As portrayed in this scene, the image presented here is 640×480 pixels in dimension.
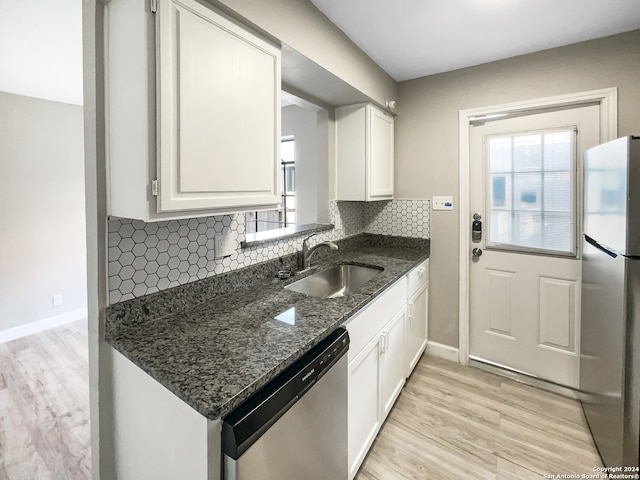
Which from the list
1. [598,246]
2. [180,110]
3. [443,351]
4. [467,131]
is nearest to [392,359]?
[443,351]

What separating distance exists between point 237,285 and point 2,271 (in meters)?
2.93

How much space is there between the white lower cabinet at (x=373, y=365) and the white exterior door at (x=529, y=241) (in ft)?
3.05

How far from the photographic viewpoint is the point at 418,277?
7.80 ft

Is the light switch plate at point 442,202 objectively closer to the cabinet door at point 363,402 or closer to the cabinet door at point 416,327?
the cabinet door at point 416,327

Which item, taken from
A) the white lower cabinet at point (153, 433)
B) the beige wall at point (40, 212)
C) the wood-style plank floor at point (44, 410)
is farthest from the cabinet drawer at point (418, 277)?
the beige wall at point (40, 212)

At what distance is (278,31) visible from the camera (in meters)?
1.38

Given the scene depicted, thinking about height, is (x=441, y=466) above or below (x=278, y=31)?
below

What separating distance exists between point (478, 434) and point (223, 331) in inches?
64.5

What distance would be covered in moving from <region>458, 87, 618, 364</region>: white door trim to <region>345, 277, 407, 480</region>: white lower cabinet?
2.57 ft

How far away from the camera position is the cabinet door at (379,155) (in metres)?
2.37

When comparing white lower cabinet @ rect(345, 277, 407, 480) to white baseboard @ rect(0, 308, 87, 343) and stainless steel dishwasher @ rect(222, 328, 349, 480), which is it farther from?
white baseboard @ rect(0, 308, 87, 343)

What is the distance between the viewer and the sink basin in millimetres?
2018

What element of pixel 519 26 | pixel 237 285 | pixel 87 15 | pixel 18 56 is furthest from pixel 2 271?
pixel 519 26

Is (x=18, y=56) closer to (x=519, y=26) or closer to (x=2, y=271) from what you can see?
(x=2, y=271)
